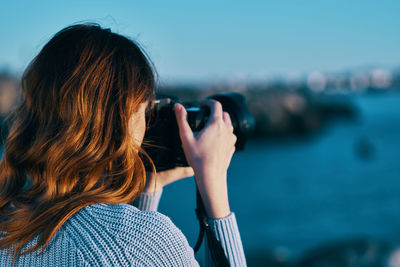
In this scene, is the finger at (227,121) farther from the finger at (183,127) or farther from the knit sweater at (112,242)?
the knit sweater at (112,242)

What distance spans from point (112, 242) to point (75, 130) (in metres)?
0.28

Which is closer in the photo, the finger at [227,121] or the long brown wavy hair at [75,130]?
the long brown wavy hair at [75,130]

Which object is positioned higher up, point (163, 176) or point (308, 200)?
point (163, 176)

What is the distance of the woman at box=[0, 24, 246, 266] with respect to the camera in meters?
0.76

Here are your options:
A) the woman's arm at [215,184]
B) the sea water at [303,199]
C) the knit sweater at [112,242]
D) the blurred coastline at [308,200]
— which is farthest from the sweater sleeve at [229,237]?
the sea water at [303,199]

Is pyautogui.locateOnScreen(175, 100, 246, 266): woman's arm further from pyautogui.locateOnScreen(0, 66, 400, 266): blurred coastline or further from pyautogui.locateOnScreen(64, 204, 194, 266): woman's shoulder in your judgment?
pyautogui.locateOnScreen(0, 66, 400, 266): blurred coastline

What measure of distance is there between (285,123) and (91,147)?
18295 millimetres

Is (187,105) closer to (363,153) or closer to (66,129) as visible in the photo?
(66,129)

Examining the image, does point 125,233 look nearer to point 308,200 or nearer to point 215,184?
point 215,184

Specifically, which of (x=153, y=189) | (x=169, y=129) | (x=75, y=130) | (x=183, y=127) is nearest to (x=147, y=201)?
(x=153, y=189)

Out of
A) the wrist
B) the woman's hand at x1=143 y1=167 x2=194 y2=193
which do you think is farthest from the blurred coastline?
the wrist

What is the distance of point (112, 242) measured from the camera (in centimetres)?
74

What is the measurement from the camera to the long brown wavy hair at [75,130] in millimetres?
832

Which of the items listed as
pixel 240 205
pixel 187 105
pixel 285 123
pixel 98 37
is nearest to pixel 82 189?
pixel 98 37
